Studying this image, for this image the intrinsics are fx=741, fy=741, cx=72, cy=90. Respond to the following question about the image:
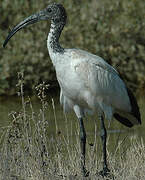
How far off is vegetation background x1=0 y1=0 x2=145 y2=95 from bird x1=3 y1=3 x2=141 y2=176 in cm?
767

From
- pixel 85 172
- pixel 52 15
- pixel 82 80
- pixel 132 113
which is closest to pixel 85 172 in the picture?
pixel 85 172

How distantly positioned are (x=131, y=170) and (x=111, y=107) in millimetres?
1205

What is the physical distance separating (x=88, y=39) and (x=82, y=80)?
8.46m

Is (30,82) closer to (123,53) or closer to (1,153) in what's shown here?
(123,53)

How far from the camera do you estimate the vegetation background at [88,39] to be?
1548cm

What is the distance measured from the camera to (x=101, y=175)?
6.81m

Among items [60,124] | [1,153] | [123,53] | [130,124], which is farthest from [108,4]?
[1,153]

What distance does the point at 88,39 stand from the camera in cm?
1563

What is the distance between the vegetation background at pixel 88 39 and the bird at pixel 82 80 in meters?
7.67

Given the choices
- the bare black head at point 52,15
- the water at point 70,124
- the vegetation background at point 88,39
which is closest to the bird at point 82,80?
the bare black head at point 52,15

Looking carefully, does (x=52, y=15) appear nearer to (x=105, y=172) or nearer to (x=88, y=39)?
(x=105, y=172)

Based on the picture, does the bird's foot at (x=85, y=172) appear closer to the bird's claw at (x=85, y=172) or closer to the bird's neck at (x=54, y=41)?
the bird's claw at (x=85, y=172)

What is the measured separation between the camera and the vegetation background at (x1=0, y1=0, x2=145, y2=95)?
15477 mm

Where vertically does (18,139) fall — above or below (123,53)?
A: below
